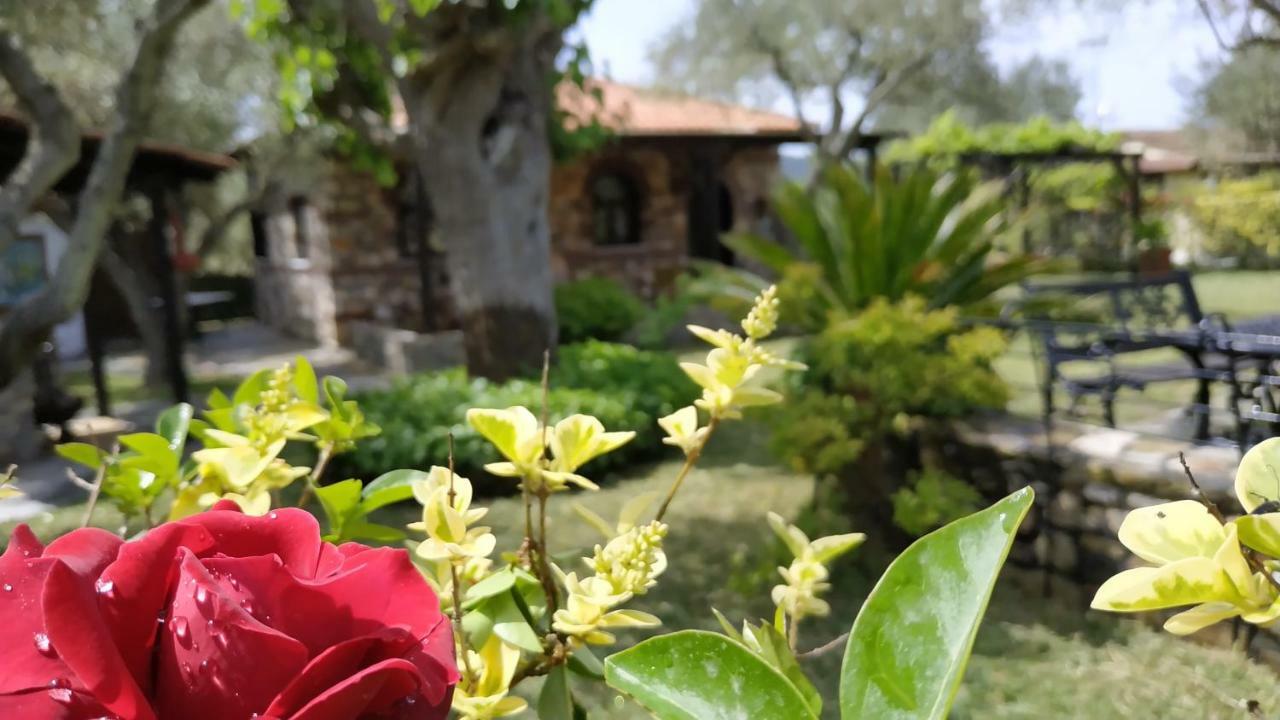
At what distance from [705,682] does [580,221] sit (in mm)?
14481

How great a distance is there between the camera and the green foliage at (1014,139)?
1875 cm

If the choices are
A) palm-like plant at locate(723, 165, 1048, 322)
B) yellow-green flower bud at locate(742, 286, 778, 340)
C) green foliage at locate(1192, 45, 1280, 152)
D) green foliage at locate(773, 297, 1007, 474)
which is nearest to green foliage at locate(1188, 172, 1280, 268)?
green foliage at locate(1192, 45, 1280, 152)

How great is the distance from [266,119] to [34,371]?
6396 millimetres

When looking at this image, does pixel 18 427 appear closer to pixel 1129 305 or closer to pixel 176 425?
pixel 176 425

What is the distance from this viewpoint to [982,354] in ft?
13.9

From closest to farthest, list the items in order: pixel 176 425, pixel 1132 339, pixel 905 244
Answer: pixel 176 425
pixel 1132 339
pixel 905 244

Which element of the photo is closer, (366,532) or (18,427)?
(366,532)

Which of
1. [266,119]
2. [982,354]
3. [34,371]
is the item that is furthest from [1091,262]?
[34,371]

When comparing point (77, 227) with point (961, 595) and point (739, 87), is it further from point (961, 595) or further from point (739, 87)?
point (739, 87)

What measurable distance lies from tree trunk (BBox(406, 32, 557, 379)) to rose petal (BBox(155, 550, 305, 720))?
603cm

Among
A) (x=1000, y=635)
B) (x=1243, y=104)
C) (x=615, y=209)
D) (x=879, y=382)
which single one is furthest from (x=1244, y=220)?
(x=1000, y=635)

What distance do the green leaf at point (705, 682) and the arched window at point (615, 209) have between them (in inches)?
594

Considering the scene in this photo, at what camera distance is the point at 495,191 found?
22.7 feet

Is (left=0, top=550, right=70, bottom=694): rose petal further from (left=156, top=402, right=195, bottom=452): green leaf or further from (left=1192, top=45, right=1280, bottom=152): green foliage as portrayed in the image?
(left=1192, top=45, right=1280, bottom=152): green foliage
